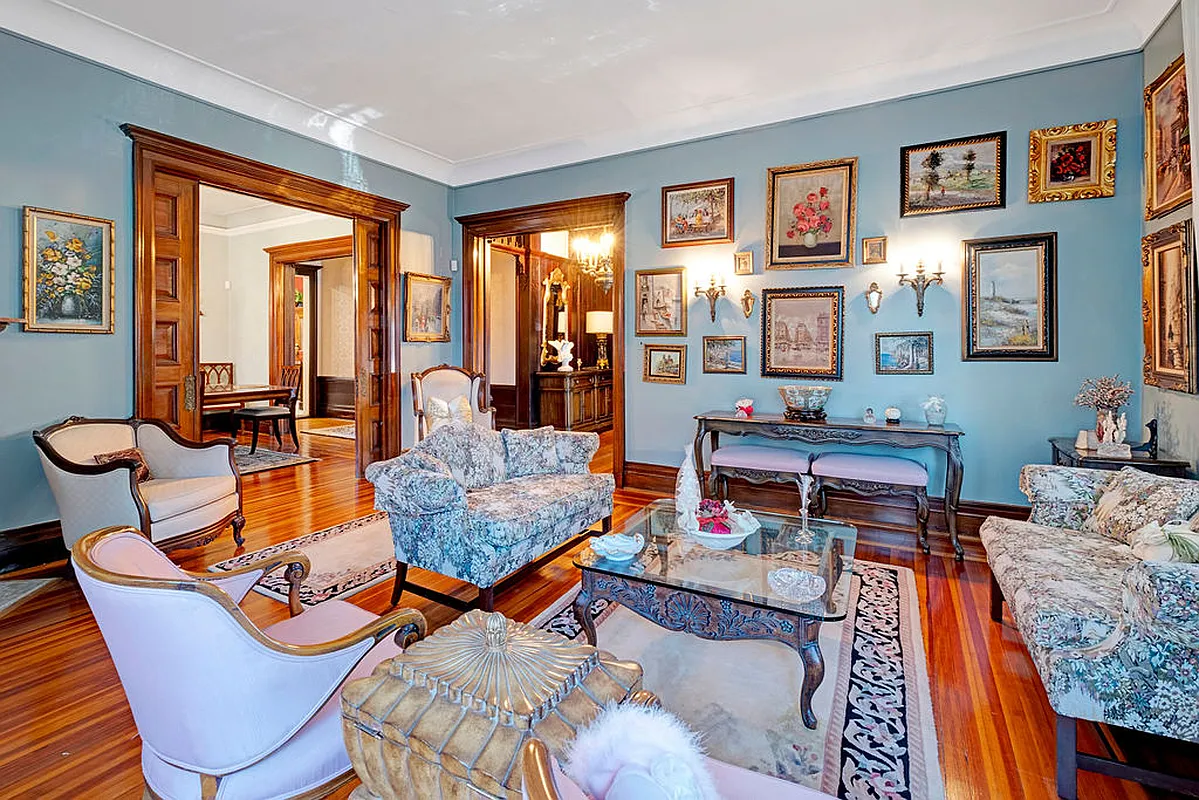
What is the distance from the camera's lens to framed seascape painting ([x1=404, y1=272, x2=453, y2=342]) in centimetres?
614

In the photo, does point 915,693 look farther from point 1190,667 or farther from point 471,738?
point 471,738

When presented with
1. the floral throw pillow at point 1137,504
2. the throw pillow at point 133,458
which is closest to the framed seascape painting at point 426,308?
the throw pillow at point 133,458

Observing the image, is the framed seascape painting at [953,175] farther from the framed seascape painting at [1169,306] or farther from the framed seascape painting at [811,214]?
the framed seascape painting at [1169,306]

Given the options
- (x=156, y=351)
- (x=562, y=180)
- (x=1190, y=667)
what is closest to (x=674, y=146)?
(x=562, y=180)

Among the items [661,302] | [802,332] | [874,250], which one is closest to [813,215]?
[874,250]

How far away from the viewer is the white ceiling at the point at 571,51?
140 inches

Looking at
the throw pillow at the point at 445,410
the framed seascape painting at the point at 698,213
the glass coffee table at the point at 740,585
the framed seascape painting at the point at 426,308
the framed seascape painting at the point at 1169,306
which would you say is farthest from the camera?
the framed seascape painting at the point at 426,308

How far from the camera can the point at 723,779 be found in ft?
3.69

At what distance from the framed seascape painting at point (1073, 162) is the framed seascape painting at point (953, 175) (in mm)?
199

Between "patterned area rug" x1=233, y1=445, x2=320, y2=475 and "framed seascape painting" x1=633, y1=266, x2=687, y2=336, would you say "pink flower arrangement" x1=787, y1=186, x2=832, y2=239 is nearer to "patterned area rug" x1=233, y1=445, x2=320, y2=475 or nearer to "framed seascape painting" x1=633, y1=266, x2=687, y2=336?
"framed seascape painting" x1=633, y1=266, x2=687, y2=336

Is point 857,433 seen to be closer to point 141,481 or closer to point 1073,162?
point 1073,162

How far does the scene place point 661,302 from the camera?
5.40 m

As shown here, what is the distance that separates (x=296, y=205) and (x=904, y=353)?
17.5 ft

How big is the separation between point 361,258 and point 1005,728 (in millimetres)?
6031
